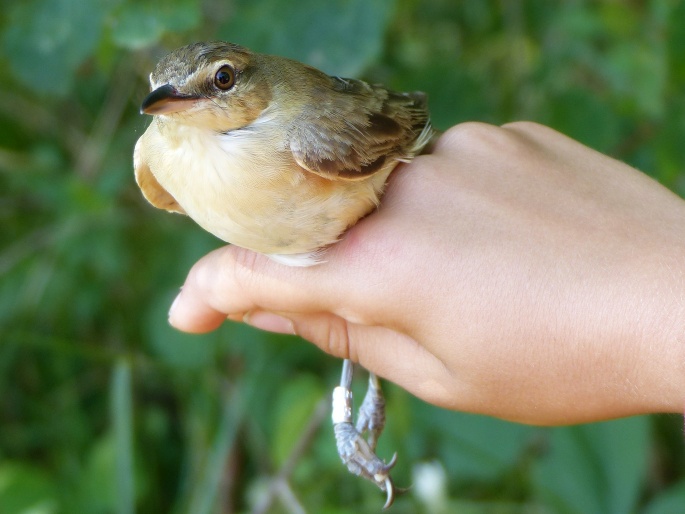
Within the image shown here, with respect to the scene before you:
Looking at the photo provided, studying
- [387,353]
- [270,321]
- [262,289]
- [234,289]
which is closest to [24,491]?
[270,321]

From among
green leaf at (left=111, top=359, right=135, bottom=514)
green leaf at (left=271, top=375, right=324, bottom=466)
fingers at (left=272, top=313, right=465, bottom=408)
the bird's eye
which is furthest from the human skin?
green leaf at (left=271, top=375, right=324, bottom=466)

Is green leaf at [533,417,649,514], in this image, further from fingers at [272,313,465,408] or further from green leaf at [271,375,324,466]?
fingers at [272,313,465,408]

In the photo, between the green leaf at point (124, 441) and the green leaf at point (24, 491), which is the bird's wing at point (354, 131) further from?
the green leaf at point (24, 491)

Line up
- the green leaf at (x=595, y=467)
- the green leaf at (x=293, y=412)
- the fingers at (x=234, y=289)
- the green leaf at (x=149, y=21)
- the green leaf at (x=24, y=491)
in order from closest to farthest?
the fingers at (x=234, y=289) < the green leaf at (x=149, y=21) < the green leaf at (x=595, y=467) < the green leaf at (x=24, y=491) < the green leaf at (x=293, y=412)

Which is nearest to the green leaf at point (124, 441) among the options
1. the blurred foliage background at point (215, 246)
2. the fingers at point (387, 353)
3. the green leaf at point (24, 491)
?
the blurred foliage background at point (215, 246)

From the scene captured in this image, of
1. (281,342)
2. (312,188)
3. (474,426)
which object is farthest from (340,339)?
(281,342)

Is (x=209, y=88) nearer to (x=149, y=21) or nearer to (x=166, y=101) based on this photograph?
(x=166, y=101)

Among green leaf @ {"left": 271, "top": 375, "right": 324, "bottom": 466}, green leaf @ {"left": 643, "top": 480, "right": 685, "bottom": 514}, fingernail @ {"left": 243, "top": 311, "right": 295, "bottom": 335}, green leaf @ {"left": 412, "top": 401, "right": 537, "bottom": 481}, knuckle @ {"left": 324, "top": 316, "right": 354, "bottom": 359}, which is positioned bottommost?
green leaf @ {"left": 271, "top": 375, "right": 324, "bottom": 466}
